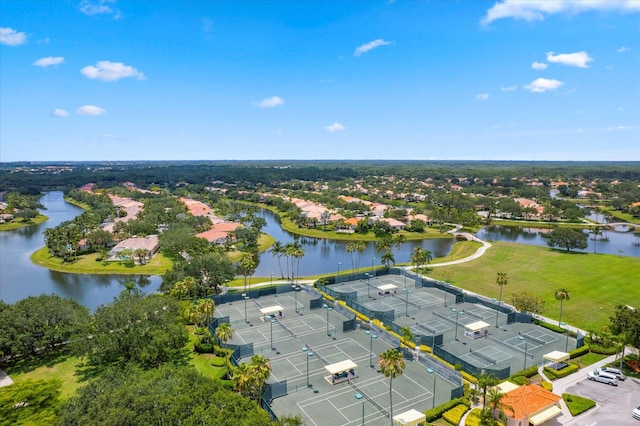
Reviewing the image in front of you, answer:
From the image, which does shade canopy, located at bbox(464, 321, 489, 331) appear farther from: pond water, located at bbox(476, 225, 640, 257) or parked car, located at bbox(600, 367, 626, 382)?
pond water, located at bbox(476, 225, 640, 257)

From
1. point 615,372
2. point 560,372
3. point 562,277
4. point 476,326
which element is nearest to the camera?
point 615,372

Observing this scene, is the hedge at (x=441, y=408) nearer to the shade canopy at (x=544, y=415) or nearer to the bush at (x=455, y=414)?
the bush at (x=455, y=414)

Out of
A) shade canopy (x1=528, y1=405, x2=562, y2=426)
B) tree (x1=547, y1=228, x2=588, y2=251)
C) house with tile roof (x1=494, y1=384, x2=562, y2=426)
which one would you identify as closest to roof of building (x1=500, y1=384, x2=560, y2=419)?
house with tile roof (x1=494, y1=384, x2=562, y2=426)

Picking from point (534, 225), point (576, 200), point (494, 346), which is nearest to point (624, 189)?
point (576, 200)

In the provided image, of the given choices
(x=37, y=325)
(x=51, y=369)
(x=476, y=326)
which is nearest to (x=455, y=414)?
(x=476, y=326)

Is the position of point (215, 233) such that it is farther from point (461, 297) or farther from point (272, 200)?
point (272, 200)

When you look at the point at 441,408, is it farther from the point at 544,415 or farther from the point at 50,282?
the point at 50,282
